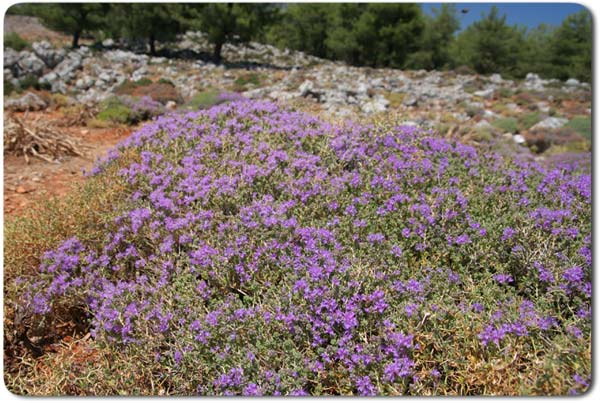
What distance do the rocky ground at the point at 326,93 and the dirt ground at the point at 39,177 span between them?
0.03 meters

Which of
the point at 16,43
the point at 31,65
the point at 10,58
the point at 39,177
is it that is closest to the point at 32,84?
the point at 31,65

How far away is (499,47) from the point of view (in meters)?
33.1

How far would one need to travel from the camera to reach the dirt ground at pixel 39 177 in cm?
536

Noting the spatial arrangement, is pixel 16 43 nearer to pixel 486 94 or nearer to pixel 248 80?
pixel 248 80

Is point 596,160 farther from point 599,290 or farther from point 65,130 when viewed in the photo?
point 65,130

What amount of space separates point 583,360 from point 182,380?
6.29 feet

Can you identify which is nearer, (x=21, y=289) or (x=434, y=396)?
(x=434, y=396)

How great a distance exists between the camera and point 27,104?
10.9 m

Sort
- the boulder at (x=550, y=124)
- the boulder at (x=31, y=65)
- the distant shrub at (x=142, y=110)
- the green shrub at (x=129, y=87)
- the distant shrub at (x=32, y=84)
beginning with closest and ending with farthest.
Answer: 1. the distant shrub at (x=142, y=110)
2. the boulder at (x=550, y=124)
3. the green shrub at (x=129, y=87)
4. the distant shrub at (x=32, y=84)
5. the boulder at (x=31, y=65)

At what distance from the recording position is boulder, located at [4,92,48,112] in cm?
1081

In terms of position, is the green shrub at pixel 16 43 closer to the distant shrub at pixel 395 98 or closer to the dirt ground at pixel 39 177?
the distant shrub at pixel 395 98

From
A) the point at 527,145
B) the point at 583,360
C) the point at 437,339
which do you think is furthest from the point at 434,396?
the point at 527,145

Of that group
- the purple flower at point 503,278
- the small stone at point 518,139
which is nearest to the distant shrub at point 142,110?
the small stone at point 518,139

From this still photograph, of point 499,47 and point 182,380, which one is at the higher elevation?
point 499,47
